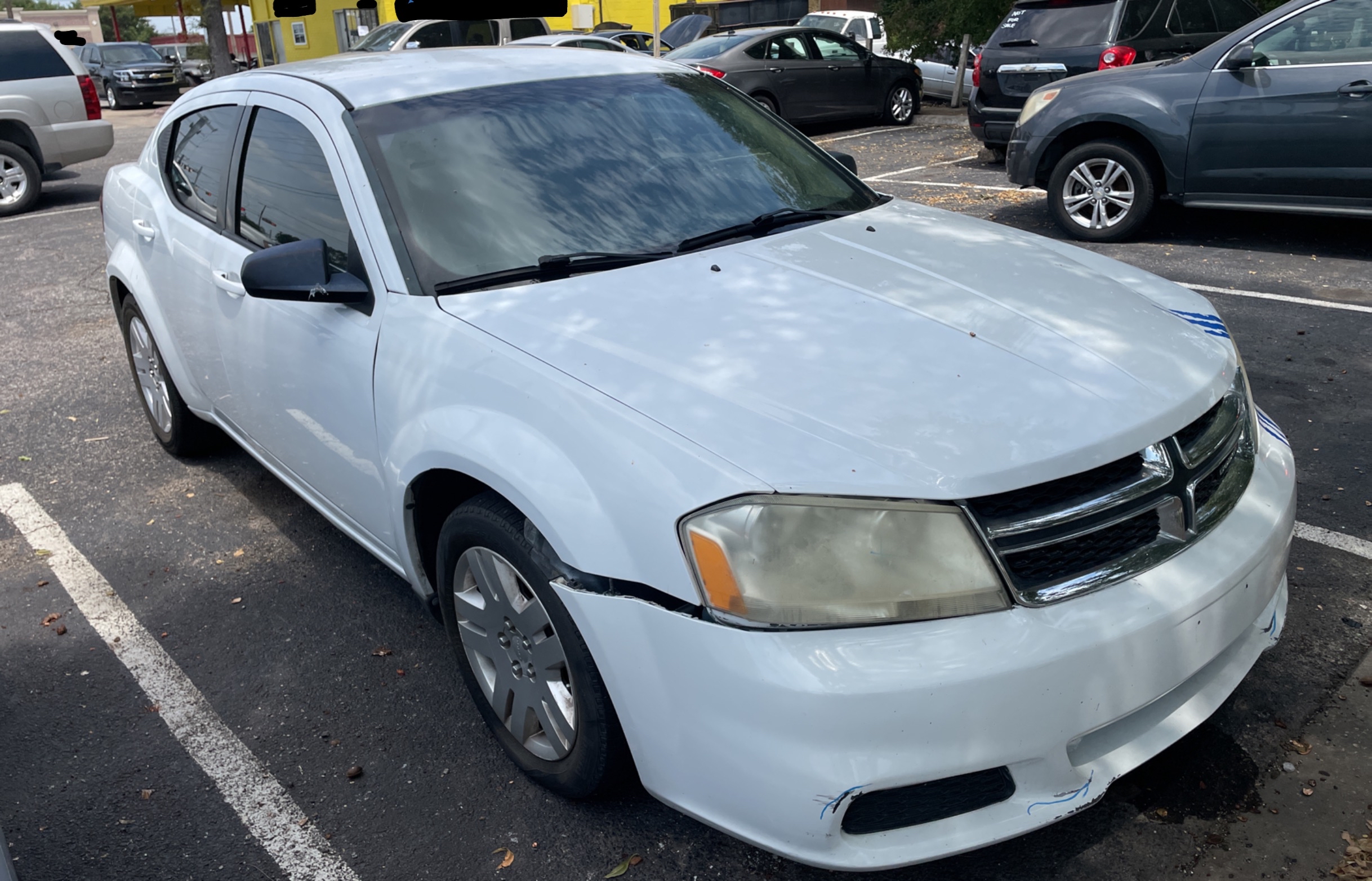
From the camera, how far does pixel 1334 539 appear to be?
3.51m

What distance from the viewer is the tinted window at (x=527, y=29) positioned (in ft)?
57.2

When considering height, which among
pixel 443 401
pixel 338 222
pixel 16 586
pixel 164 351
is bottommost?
pixel 16 586

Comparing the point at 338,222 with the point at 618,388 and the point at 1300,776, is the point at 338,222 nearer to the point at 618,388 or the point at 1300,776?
the point at 618,388

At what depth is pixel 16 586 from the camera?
3.76 meters

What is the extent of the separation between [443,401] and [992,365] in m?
1.27

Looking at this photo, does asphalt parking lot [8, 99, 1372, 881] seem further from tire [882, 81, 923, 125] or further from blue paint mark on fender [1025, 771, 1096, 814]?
→ tire [882, 81, 923, 125]

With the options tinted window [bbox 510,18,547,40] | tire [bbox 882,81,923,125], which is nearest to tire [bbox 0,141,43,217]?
tinted window [bbox 510,18,547,40]

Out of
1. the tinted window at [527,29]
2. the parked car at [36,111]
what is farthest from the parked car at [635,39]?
the parked car at [36,111]

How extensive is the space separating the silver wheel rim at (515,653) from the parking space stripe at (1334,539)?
8.75 ft

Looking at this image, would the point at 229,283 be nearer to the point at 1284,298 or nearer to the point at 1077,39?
the point at 1284,298

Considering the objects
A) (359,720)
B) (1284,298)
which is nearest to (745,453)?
(359,720)

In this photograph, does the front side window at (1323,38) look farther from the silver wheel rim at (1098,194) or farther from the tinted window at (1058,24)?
the tinted window at (1058,24)

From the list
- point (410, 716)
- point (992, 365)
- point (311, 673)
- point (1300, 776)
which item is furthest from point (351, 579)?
point (1300, 776)

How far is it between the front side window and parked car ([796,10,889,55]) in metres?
13.9
